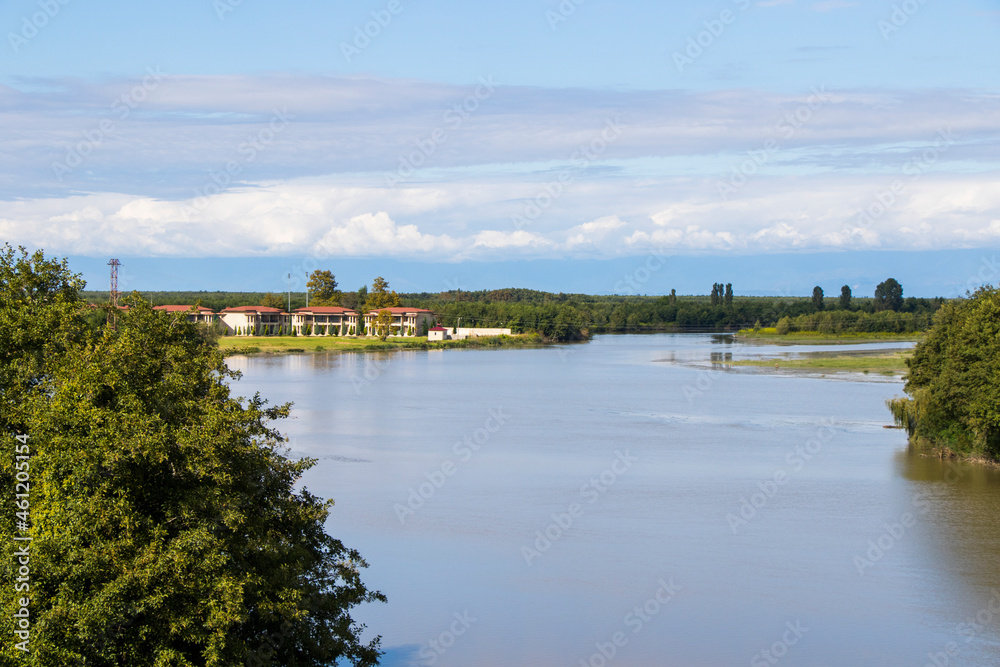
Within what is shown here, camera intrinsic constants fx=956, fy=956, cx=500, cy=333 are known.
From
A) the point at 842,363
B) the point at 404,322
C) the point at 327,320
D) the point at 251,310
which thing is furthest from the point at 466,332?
the point at 842,363

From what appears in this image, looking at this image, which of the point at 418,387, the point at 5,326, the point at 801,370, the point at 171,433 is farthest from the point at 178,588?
the point at 801,370

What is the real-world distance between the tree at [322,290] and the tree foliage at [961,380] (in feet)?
251

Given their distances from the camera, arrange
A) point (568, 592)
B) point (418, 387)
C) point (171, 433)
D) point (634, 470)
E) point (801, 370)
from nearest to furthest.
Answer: point (171, 433) < point (568, 592) < point (634, 470) < point (418, 387) < point (801, 370)

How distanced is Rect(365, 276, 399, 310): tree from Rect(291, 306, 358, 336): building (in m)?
4.89

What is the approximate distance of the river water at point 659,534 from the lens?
12.1 metres

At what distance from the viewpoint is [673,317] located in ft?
377

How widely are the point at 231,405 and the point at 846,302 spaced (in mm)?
111172

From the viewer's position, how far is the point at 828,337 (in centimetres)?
8756

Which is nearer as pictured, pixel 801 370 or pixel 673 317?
pixel 801 370

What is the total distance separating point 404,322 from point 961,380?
67.4m

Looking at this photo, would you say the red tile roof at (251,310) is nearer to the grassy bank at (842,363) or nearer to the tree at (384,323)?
the tree at (384,323)

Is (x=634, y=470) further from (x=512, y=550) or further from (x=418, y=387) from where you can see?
(x=418, y=387)

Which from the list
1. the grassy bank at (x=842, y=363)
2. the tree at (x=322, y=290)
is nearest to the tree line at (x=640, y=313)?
the tree at (x=322, y=290)

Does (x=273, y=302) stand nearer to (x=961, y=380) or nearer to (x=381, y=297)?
(x=381, y=297)
